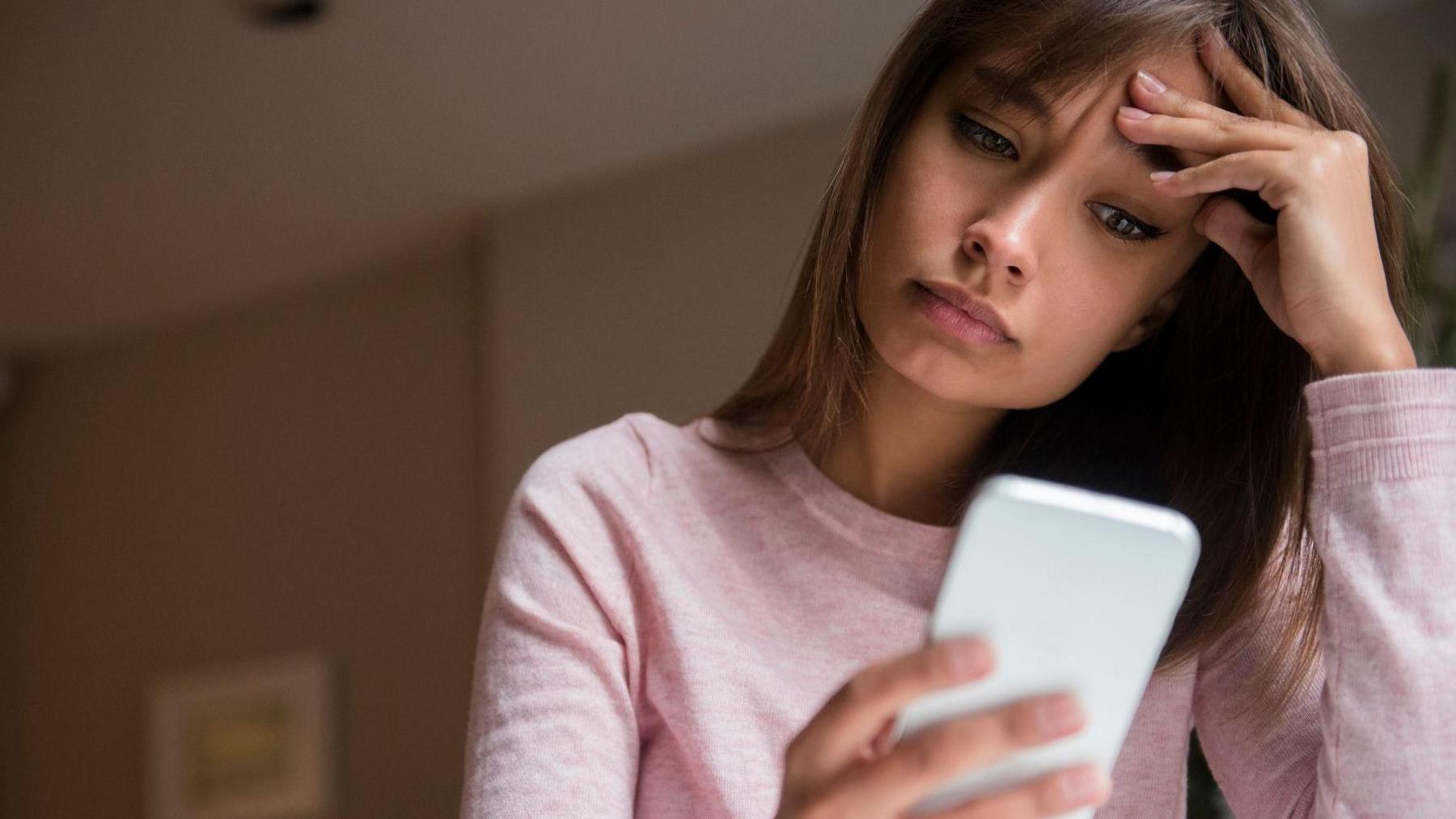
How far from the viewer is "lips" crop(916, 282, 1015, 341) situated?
96 centimetres

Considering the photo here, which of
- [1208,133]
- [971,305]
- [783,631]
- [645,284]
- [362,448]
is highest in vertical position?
[1208,133]

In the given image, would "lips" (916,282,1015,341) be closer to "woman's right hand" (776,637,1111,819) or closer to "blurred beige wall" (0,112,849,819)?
"woman's right hand" (776,637,1111,819)

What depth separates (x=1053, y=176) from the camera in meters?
0.97

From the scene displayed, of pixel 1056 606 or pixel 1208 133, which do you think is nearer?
pixel 1056 606

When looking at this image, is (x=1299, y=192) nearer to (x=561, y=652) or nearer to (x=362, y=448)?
(x=561, y=652)

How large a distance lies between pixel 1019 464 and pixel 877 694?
0.63 m

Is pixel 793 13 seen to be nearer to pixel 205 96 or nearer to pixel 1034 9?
pixel 205 96

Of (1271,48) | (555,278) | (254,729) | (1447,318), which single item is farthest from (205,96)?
(1271,48)

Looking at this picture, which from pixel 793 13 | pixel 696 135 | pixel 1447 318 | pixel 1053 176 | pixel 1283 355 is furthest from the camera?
pixel 696 135

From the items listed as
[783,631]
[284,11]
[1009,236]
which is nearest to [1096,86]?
[1009,236]

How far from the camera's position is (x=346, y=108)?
3318 mm

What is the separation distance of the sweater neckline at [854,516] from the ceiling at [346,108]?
203 cm

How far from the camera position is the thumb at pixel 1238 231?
1.03 m

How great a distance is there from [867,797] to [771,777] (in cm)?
42
